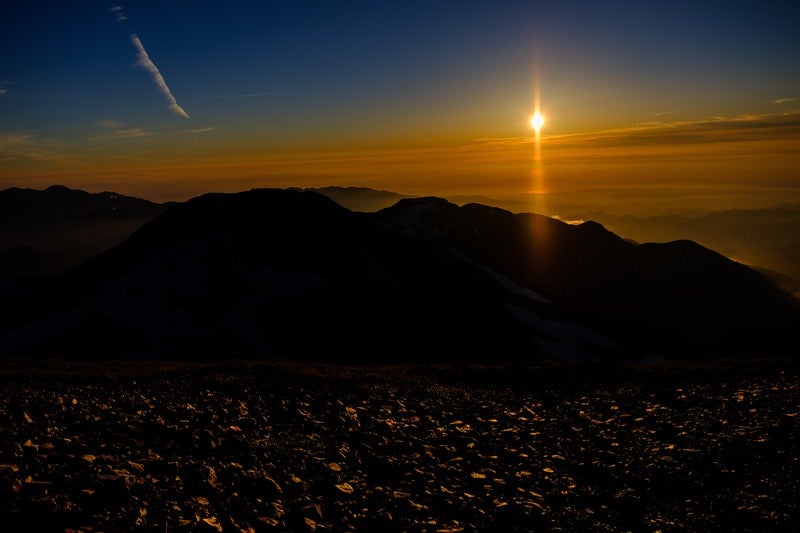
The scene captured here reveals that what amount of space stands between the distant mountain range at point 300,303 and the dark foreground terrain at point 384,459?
4713 cm

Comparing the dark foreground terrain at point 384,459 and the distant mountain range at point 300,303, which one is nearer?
the dark foreground terrain at point 384,459

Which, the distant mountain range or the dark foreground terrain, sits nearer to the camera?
the dark foreground terrain

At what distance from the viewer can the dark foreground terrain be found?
8.34m

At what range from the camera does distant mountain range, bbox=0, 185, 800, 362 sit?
67.7 metres

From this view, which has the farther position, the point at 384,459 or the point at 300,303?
the point at 300,303

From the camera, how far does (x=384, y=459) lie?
11.8m

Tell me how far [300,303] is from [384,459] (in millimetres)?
67559

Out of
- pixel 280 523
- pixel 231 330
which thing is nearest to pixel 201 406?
pixel 280 523

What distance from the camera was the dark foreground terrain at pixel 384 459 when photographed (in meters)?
8.34

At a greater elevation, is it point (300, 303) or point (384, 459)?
point (384, 459)

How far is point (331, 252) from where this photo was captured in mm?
93562

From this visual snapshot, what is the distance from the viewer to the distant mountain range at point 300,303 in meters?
67.7

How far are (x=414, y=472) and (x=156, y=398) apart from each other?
9.48 metres

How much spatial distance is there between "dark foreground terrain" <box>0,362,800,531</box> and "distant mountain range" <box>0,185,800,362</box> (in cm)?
4713
